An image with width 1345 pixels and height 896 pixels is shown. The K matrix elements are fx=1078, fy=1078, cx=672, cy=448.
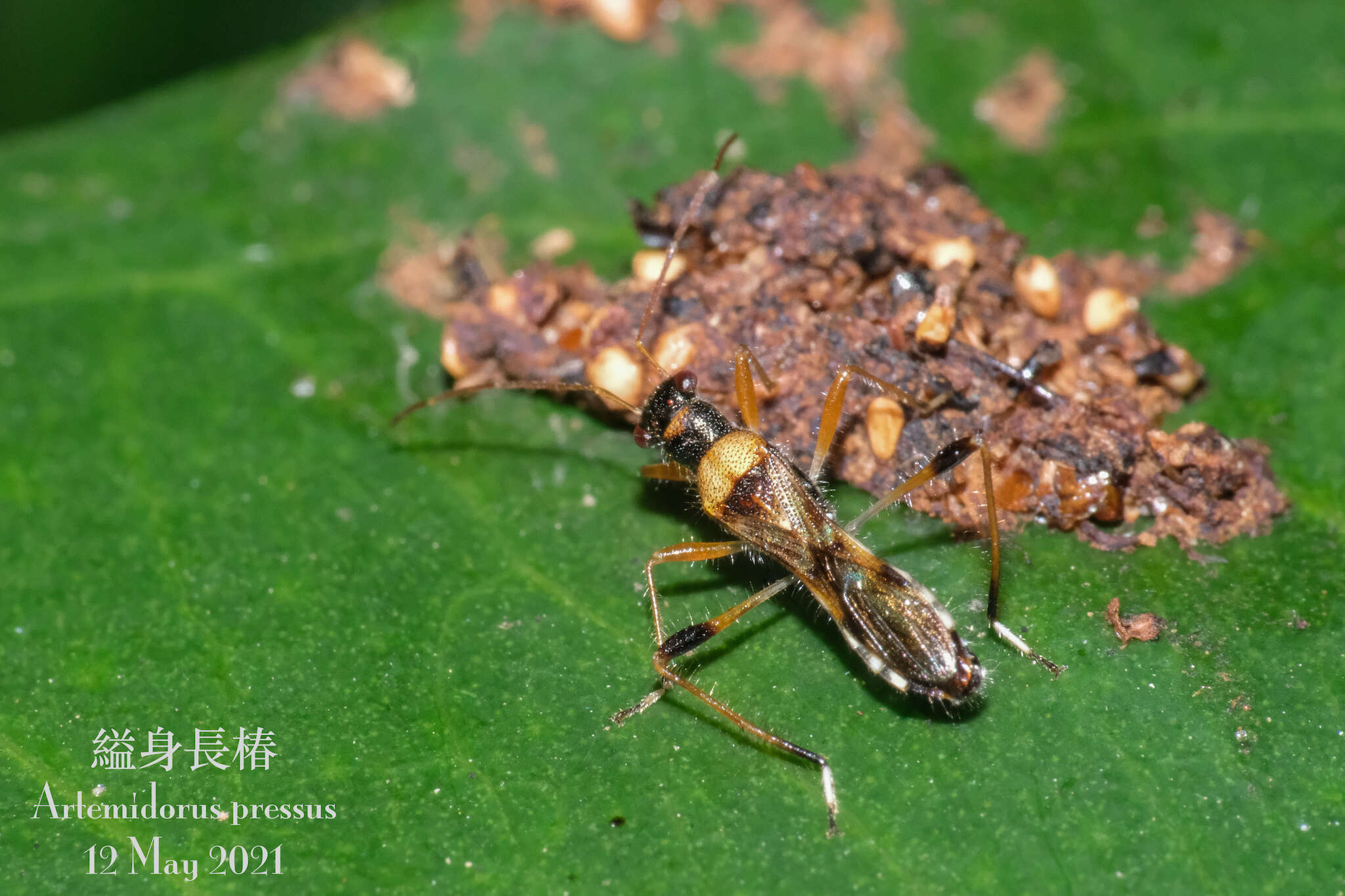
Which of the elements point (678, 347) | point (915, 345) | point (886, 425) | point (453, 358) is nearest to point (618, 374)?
point (678, 347)

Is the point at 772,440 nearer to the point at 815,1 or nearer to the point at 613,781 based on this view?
the point at 613,781

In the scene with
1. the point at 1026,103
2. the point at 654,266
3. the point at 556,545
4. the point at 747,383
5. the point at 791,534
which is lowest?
the point at 556,545

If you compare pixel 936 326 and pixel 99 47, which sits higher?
pixel 936 326

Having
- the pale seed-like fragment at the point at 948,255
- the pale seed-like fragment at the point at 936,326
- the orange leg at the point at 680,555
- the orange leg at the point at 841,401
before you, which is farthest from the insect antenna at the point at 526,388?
the pale seed-like fragment at the point at 948,255

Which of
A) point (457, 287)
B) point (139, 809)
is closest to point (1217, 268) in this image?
point (457, 287)

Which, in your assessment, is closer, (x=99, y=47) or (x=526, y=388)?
(x=526, y=388)

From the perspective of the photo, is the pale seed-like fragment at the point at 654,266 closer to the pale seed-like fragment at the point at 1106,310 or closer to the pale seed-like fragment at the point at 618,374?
the pale seed-like fragment at the point at 618,374

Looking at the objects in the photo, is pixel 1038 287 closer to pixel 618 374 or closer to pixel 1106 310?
pixel 1106 310

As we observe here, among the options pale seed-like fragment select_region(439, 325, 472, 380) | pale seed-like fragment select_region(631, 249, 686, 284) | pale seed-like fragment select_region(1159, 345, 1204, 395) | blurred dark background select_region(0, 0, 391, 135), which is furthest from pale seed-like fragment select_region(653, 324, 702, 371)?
blurred dark background select_region(0, 0, 391, 135)

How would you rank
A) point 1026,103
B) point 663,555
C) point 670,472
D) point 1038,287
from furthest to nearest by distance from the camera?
point 1026,103
point 1038,287
point 670,472
point 663,555
